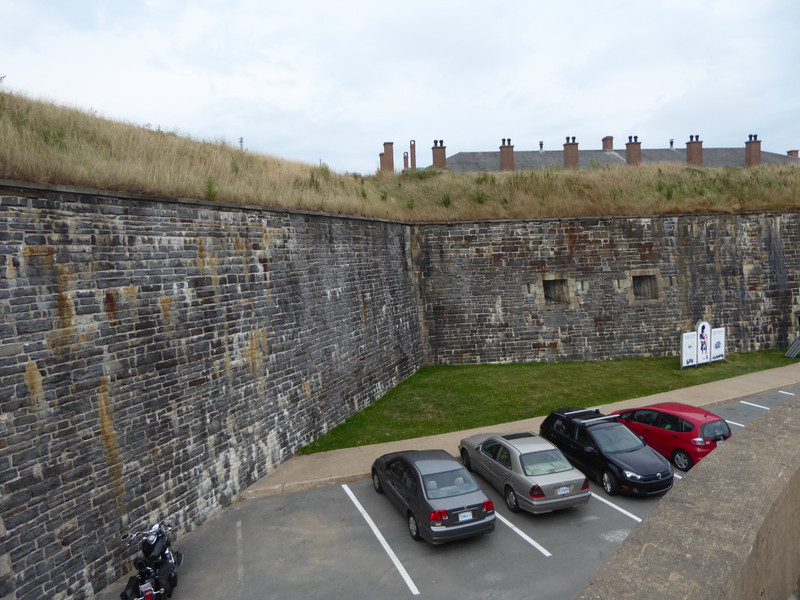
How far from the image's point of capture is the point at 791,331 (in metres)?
22.4

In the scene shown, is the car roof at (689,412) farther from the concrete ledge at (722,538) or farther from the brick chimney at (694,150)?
the brick chimney at (694,150)

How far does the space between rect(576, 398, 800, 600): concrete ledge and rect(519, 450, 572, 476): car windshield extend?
497cm

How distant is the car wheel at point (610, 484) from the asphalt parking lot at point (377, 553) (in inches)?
4.8

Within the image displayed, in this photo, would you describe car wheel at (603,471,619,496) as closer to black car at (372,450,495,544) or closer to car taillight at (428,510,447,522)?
black car at (372,450,495,544)

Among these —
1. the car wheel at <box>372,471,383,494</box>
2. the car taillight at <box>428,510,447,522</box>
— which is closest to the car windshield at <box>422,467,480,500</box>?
the car taillight at <box>428,510,447,522</box>

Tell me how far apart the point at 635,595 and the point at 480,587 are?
5260mm

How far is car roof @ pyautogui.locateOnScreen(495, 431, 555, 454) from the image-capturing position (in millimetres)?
10438

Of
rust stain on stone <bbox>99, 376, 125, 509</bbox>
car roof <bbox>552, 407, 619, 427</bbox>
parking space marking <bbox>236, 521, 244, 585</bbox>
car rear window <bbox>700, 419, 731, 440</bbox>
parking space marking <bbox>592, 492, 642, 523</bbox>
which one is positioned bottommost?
parking space marking <bbox>592, 492, 642, 523</bbox>

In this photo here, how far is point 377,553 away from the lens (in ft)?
29.5

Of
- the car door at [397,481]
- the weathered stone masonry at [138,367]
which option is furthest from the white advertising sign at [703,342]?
the car door at [397,481]

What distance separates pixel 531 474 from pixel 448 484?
1.72 m

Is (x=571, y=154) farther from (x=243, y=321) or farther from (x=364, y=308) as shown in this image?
(x=243, y=321)

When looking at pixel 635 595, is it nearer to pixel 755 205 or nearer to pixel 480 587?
pixel 480 587

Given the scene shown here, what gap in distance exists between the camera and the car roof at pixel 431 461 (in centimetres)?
962
